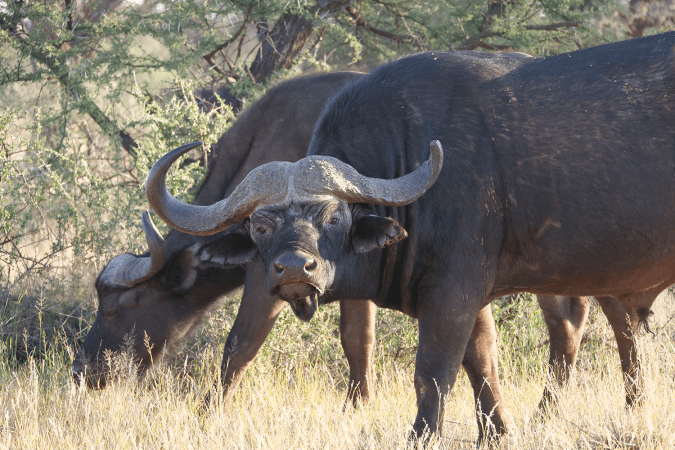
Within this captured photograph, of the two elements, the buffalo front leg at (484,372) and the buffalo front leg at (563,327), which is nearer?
the buffalo front leg at (484,372)

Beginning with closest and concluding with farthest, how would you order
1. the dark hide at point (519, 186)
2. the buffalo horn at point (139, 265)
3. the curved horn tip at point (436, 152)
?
the curved horn tip at point (436, 152)
the dark hide at point (519, 186)
the buffalo horn at point (139, 265)

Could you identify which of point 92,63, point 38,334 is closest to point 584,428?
point 38,334

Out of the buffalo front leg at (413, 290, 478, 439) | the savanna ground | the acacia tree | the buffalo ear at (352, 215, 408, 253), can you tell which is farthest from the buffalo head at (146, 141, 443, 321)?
the acacia tree

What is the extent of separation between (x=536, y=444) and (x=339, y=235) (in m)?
1.56

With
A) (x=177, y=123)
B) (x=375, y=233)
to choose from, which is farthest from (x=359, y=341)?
(x=177, y=123)

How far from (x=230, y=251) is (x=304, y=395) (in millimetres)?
1774

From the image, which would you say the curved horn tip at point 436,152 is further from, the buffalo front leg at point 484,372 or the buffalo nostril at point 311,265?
the buffalo front leg at point 484,372

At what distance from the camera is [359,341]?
224 inches

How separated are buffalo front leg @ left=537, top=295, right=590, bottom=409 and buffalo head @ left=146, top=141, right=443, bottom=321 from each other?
7.25ft

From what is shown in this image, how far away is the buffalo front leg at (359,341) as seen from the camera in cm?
570

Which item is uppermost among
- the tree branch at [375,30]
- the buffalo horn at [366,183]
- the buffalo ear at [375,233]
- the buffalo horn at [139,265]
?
the tree branch at [375,30]

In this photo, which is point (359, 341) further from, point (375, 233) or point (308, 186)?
point (308, 186)

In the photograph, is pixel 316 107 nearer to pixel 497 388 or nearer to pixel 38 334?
pixel 497 388

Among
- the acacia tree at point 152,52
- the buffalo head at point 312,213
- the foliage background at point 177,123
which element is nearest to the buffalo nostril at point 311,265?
the buffalo head at point 312,213
